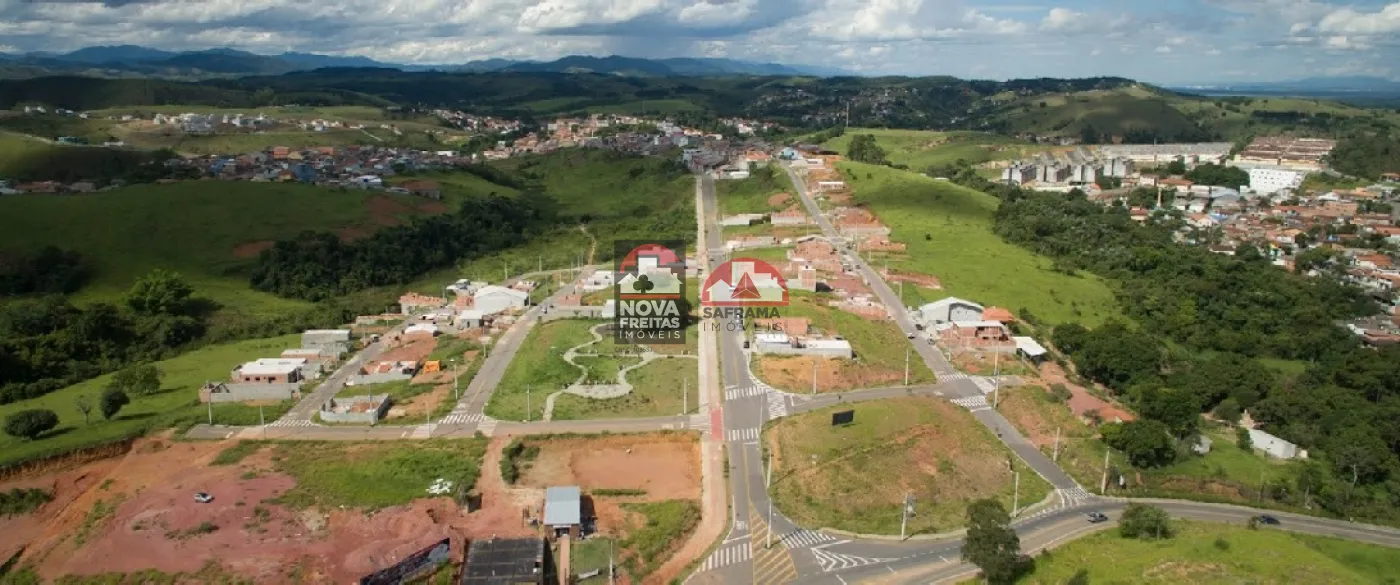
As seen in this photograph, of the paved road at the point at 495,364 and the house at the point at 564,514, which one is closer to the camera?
the house at the point at 564,514

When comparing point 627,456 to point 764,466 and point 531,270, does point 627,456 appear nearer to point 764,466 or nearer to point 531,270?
point 764,466

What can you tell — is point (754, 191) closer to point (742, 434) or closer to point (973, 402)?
point (973, 402)

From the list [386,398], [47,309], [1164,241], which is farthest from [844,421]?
[1164,241]

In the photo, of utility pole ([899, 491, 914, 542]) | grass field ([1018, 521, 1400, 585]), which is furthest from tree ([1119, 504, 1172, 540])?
utility pole ([899, 491, 914, 542])

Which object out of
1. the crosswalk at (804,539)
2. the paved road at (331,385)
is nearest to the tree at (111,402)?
the paved road at (331,385)

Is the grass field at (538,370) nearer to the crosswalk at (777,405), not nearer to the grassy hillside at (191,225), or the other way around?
the crosswalk at (777,405)

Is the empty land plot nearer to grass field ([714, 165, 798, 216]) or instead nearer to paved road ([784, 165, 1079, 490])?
paved road ([784, 165, 1079, 490])
